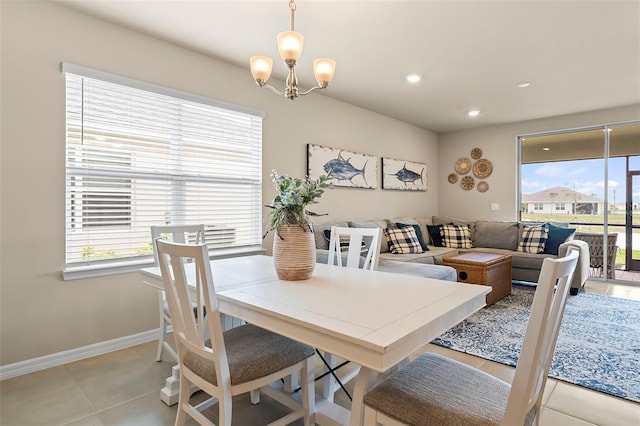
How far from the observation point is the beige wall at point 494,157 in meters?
5.22

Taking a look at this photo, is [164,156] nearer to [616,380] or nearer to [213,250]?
[213,250]

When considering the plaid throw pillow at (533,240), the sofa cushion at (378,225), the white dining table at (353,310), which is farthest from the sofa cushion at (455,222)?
the white dining table at (353,310)

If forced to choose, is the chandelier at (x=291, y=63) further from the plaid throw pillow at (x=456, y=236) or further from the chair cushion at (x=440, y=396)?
the plaid throw pillow at (x=456, y=236)

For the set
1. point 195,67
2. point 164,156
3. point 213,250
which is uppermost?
point 195,67

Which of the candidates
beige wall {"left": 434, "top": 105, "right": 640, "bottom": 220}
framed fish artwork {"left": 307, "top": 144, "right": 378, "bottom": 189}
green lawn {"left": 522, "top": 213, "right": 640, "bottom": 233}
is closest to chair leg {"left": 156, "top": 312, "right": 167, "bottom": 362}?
framed fish artwork {"left": 307, "top": 144, "right": 378, "bottom": 189}

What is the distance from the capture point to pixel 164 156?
9.81ft

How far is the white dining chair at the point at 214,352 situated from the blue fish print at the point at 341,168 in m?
2.97

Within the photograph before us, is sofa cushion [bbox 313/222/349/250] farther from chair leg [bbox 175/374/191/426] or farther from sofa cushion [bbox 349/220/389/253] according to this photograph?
chair leg [bbox 175/374/191/426]

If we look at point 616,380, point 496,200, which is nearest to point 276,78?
point 616,380

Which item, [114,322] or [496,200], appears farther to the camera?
[496,200]

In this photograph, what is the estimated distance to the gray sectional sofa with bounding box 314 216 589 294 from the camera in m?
3.47

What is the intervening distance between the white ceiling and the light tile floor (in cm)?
251

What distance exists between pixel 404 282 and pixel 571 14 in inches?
94.6

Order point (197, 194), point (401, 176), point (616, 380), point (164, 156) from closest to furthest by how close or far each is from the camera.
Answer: point (616, 380)
point (164, 156)
point (197, 194)
point (401, 176)
